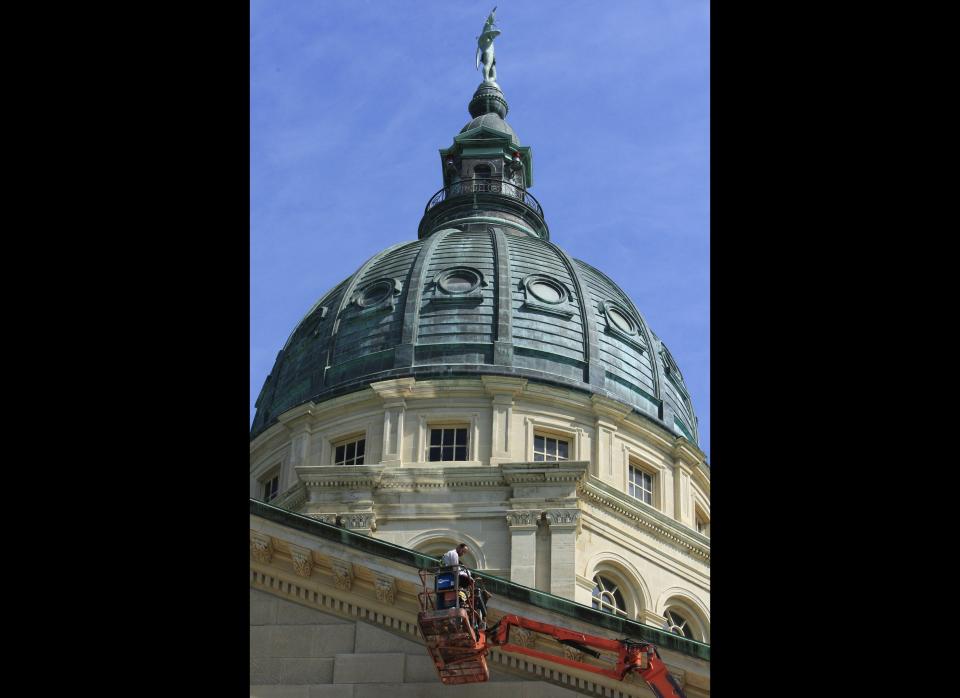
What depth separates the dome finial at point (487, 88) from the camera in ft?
232

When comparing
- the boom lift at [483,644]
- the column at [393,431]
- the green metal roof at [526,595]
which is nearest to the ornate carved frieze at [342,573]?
the green metal roof at [526,595]

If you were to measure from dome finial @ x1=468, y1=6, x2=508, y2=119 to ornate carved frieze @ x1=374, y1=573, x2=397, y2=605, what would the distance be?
169 feet

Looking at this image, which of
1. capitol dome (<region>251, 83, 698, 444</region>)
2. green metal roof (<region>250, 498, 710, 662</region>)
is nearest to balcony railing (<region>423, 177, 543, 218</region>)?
capitol dome (<region>251, 83, 698, 444</region>)

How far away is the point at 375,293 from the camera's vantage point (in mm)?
52875

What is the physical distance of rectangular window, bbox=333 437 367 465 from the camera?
4709cm

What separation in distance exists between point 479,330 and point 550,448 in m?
5.14

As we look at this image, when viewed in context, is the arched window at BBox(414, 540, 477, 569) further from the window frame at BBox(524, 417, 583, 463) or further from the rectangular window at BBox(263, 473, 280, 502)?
the rectangular window at BBox(263, 473, 280, 502)

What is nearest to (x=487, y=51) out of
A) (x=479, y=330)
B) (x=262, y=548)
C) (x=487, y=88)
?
(x=487, y=88)

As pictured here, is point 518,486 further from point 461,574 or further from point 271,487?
point 461,574
